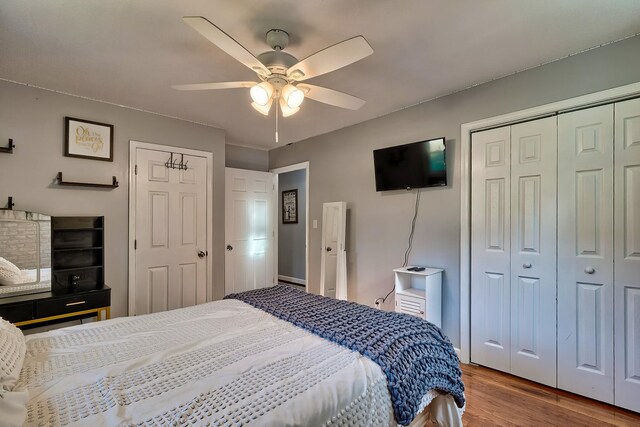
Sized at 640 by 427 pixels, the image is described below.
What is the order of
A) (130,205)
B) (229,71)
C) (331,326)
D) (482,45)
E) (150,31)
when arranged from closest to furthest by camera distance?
(331,326) → (150,31) → (482,45) → (229,71) → (130,205)

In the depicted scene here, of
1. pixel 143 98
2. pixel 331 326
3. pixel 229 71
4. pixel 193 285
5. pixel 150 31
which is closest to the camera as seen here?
pixel 331 326

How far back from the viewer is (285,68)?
1774mm

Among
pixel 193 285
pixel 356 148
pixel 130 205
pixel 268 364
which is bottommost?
pixel 193 285

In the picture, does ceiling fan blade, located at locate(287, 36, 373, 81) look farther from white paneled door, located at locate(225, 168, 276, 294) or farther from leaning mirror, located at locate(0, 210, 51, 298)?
white paneled door, located at locate(225, 168, 276, 294)

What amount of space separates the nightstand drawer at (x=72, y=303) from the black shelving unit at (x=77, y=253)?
0.57 ft

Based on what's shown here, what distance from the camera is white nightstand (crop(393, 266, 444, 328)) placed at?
2.67m

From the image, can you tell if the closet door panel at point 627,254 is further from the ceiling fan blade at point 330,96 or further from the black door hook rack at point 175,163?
the black door hook rack at point 175,163

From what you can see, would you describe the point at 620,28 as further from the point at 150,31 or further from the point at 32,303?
the point at 32,303

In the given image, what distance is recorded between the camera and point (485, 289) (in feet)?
8.47

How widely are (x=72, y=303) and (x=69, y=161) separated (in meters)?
Result: 1.29

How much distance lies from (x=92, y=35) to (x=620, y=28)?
328 cm

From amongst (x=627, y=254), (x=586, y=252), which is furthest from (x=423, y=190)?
(x=627, y=254)

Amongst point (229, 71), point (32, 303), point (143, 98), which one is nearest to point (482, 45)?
point (229, 71)

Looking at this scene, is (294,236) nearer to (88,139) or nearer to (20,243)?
(88,139)
